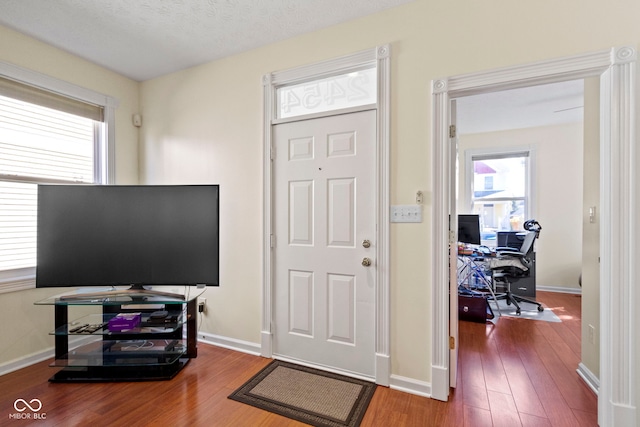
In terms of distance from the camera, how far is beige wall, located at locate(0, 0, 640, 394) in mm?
1832

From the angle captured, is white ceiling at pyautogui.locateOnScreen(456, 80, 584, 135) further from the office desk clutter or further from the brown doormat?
the brown doormat

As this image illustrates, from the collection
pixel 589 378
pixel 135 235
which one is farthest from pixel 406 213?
pixel 135 235

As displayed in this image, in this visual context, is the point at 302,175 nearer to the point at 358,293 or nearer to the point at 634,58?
the point at 358,293

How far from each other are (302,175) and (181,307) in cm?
152

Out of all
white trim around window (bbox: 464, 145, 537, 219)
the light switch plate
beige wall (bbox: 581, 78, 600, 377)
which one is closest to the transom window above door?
the light switch plate

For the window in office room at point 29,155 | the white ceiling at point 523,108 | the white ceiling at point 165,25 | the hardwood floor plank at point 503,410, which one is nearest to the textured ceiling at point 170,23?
the white ceiling at point 165,25

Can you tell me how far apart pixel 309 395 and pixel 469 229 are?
3384 millimetres

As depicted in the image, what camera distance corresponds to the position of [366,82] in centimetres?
232

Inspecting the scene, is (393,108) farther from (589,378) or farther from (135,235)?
(589,378)

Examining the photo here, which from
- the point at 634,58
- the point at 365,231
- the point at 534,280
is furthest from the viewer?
the point at 534,280

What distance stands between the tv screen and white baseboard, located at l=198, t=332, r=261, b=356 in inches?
28.3

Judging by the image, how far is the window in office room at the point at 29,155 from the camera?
2436mm

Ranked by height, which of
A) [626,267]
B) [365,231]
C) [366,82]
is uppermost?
[366,82]

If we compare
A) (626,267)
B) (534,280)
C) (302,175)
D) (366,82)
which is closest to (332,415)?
(302,175)
